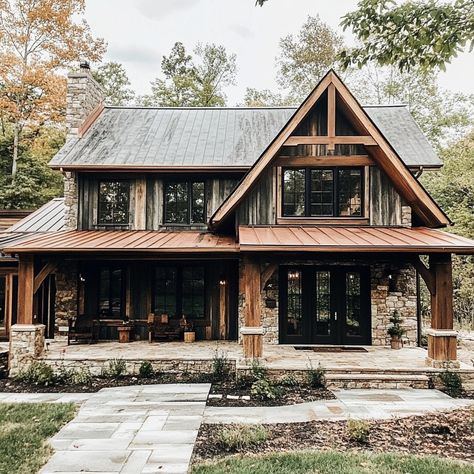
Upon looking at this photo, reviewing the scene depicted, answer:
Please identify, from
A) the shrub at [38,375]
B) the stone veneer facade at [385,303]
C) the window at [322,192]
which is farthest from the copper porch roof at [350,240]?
the shrub at [38,375]

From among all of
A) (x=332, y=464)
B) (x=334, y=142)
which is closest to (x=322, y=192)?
(x=334, y=142)

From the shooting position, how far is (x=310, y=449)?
542cm

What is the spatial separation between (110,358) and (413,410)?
241 inches

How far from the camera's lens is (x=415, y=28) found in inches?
299

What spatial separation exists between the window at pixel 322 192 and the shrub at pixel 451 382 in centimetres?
427

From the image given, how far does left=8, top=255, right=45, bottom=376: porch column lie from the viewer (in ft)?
30.9

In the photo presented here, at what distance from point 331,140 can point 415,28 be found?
3121 mm

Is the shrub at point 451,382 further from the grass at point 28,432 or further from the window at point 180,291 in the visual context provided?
the grass at point 28,432

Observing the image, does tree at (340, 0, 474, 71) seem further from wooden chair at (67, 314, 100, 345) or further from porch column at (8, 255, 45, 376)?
wooden chair at (67, 314, 100, 345)

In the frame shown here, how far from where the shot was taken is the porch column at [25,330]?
9.43 m

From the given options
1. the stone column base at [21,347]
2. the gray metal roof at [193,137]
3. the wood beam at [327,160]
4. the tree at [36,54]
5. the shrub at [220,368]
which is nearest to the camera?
the shrub at [220,368]

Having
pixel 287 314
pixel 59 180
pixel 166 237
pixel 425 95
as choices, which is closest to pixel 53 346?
pixel 166 237

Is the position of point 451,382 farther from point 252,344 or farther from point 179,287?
point 179,287

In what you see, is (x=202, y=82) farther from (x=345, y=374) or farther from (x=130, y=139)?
(x=345, y=374)
